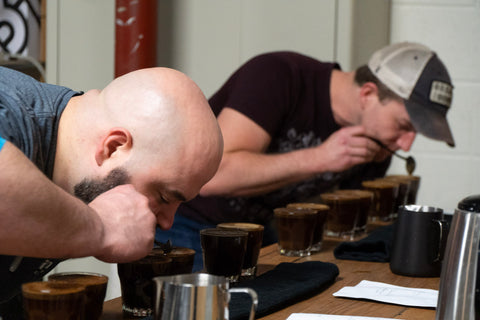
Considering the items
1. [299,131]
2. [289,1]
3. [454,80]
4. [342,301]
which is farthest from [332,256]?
[454,80]

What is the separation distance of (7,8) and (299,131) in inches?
55.1

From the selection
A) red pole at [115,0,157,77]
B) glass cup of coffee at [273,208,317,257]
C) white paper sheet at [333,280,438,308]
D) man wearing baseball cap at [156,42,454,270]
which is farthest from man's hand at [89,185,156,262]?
red pole at [115,0,157,77]

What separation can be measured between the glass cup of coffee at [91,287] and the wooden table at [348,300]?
4.0 inches

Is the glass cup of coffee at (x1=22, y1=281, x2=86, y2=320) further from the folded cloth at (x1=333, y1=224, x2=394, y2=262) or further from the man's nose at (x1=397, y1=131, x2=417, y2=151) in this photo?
the man's nose at (x1=397, y1=131, x2=417, y2=151)

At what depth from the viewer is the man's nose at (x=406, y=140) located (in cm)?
207

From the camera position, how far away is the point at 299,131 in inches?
80.6

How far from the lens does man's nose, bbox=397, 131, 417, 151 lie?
6.80 ft

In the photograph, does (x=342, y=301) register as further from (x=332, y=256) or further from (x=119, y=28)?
(x=119, y=28)

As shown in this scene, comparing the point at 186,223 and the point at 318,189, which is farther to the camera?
the point at 318,189

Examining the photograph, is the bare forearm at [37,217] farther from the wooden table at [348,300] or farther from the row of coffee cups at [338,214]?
the row of coffee cups at [338,214]

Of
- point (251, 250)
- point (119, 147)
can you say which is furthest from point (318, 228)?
point (119, 147)

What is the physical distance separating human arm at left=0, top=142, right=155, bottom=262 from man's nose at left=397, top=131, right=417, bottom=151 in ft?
4.40

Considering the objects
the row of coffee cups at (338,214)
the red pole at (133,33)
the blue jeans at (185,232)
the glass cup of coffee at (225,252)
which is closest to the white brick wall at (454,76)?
the row of coffee cups at (338,214)

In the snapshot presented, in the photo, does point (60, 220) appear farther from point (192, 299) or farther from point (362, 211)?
point (362, 211)
